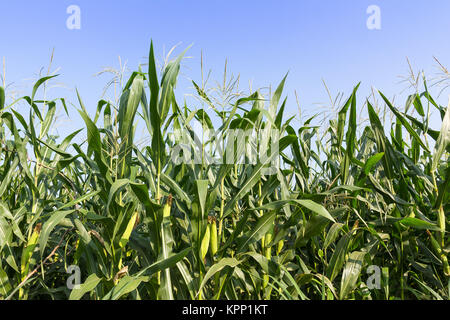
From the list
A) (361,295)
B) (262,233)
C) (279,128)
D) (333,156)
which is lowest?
(361,295)

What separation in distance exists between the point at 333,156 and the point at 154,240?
1205 millimetres

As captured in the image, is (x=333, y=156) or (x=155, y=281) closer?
(x=155, y=281)

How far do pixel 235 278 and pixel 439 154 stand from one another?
3.58 ft

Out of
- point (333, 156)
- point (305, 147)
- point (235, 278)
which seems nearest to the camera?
point (235, 278)

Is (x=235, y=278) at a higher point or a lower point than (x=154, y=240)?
lower

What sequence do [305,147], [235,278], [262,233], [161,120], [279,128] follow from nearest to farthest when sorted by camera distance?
1. [161,120]
2. [262,233]
3. [235,278]
4. [279,128]
5. [305,147]

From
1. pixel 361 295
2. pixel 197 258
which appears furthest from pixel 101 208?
pixel 361 295

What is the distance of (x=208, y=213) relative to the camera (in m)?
1.47

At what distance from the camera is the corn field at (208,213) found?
4.43 feet

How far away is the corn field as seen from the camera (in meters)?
1.35

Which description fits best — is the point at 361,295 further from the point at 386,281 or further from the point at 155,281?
the point at 155,281

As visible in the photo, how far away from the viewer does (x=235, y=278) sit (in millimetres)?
1562
